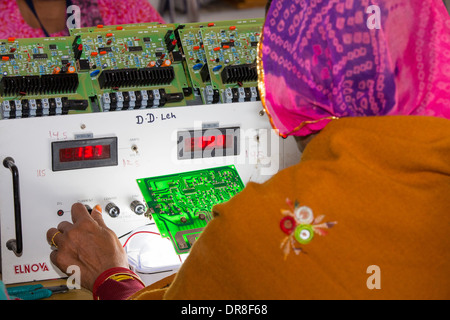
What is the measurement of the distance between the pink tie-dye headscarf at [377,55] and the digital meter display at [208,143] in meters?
0.61

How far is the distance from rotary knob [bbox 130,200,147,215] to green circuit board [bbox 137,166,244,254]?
1.0 inches

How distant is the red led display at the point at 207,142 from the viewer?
1.60 m

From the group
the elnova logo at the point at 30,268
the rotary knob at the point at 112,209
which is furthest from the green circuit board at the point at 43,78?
the elnova logo at the point at 30,268

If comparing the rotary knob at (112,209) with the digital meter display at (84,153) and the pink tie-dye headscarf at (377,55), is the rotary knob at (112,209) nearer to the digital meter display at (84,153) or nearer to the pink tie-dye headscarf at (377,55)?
the digital meter display at (84,153)

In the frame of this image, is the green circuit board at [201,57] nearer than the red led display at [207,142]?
No

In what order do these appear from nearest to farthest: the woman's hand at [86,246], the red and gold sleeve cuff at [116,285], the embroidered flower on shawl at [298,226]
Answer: the embroidered flower on shawl at [298,226] < the red and gold sleeve cuff at [116,285] < the woman's hand at [86,246]

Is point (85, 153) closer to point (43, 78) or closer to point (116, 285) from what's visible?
point (43, 78)

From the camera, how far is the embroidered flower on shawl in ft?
3.10

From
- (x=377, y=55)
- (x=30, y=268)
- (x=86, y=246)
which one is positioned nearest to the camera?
(x=377, y=55)

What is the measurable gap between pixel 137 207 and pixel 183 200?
0.41 feet

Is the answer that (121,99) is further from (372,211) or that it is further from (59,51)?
(372,211)

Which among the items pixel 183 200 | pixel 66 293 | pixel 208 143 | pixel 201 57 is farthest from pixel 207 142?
pixel 66 293

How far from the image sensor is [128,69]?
165 centimetres

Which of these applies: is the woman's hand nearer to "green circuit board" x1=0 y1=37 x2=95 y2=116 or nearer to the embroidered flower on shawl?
"green circuit board" x1=0 y1=37 x2=95 y2=116
